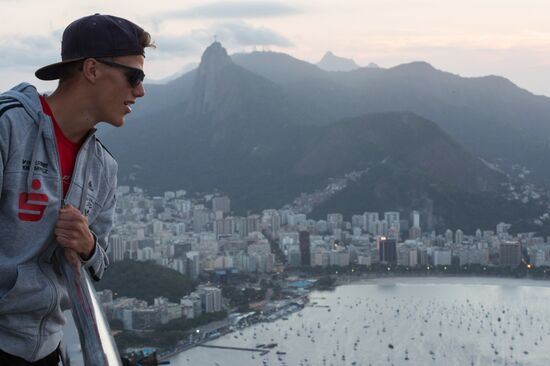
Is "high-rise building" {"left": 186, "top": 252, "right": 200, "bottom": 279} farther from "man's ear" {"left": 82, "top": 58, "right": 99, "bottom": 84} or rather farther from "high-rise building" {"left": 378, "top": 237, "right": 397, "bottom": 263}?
"man's ear" {"left": 82, "top": 58, "right": 99, "bottom": 84}

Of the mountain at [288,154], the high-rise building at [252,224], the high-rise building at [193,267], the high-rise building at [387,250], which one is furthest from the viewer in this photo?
the mountain at [288,154]

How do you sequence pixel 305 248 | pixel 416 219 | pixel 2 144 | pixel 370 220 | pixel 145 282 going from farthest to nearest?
pixel 416 219, pixel 370 220, pixel 305 248, pixel 145 282, pixel 2 144

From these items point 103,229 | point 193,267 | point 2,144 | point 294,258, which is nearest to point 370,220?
point 294,258

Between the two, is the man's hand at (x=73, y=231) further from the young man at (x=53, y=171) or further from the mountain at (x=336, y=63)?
the mountain at (x=336, y=63)

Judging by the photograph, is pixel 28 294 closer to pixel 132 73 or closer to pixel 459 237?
pixel 132 73

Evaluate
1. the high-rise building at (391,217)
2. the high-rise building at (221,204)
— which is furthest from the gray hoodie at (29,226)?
the high-rise building at (221,204)
